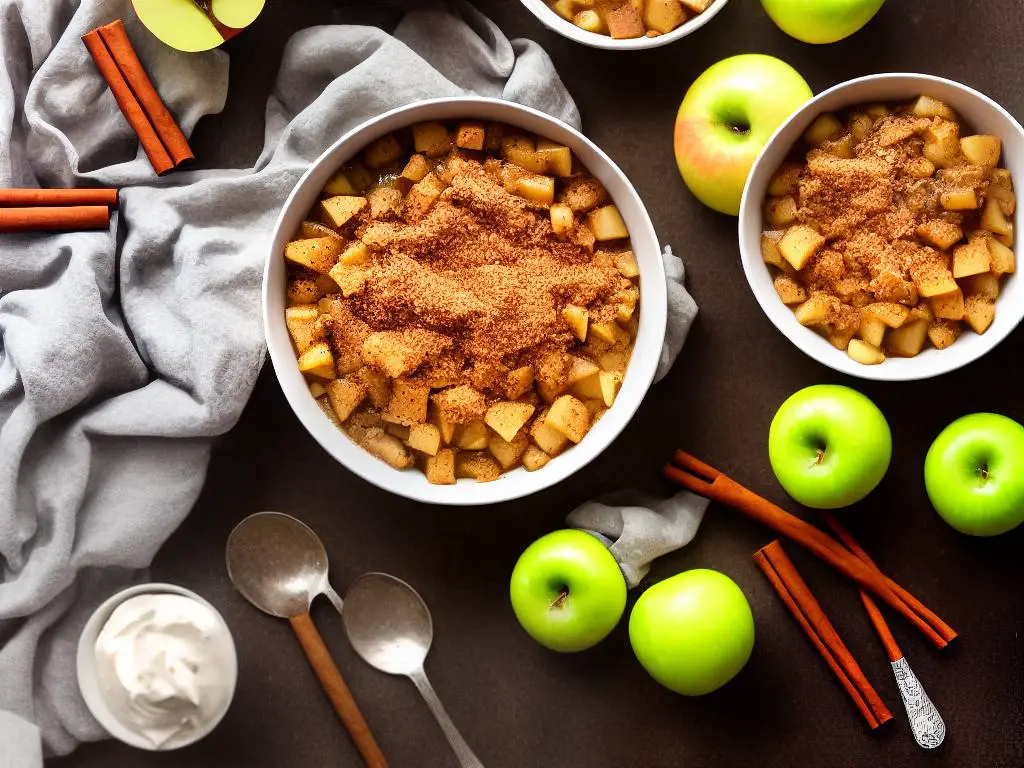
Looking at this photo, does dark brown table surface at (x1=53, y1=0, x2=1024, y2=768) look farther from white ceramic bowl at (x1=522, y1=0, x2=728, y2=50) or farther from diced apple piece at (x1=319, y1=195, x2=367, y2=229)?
diced apple piece at (x1=319, y1=195, x2=367, y2=229)

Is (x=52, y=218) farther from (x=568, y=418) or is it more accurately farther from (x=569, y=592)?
(x=569, y=592)

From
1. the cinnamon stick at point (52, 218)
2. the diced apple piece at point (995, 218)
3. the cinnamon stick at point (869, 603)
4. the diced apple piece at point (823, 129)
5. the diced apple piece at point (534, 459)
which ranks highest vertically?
the diced apple piece at point (823, 129)

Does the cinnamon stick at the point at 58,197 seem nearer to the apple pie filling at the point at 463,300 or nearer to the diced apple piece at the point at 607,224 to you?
the apple pie filling at the point at 463,300

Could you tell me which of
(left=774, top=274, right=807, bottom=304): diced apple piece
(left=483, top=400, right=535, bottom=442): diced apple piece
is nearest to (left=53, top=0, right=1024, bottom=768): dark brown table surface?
(left=774, top=274, right=807, bottom=304): diced apple piece

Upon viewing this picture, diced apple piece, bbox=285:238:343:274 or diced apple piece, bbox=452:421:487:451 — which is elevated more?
diced apple piece, bbox=285:238:343:274

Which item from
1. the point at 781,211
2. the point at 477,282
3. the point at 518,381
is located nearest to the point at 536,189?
the point at 477,282

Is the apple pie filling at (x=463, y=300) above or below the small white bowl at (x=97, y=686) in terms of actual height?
above

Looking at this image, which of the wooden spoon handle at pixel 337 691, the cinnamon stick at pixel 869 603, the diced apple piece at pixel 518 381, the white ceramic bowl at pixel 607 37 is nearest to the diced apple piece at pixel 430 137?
the white ceramic bowl at pixel 607 37
